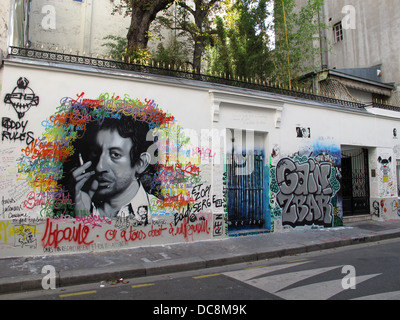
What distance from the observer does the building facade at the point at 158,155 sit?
6.14 meters

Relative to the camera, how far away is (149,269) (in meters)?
A: 5.49

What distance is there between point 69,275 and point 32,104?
3.65 m

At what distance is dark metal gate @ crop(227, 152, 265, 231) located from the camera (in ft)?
28.1

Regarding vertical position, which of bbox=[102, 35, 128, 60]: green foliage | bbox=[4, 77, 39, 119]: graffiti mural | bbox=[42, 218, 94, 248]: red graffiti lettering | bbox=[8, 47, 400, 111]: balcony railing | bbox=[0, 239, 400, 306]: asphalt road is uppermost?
bbox=[102, 35, 128, 60]: green foliage

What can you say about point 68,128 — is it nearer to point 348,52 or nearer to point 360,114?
point 360,114

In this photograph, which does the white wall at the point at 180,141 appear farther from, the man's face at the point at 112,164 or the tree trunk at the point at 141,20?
the tree trunk at the point at 141,20

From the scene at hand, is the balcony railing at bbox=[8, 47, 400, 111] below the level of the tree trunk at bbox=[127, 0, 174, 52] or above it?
below

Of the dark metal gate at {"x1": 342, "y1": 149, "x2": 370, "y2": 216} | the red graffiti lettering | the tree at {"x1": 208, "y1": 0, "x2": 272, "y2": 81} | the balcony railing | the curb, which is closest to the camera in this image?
the curb

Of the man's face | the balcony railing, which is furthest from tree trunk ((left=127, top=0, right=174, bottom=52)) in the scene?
the man's face

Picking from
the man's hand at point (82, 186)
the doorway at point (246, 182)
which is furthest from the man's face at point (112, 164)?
the doorway at point (246, 182)

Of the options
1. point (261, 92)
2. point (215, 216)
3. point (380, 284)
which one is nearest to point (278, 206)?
point (215, 216)

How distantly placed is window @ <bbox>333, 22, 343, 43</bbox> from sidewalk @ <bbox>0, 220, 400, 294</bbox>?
15.4m

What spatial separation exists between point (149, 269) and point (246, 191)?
167 inches

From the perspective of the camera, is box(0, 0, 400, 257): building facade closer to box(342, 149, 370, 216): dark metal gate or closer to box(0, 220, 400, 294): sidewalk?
box(0, 220, 400, 294): sidewalk
